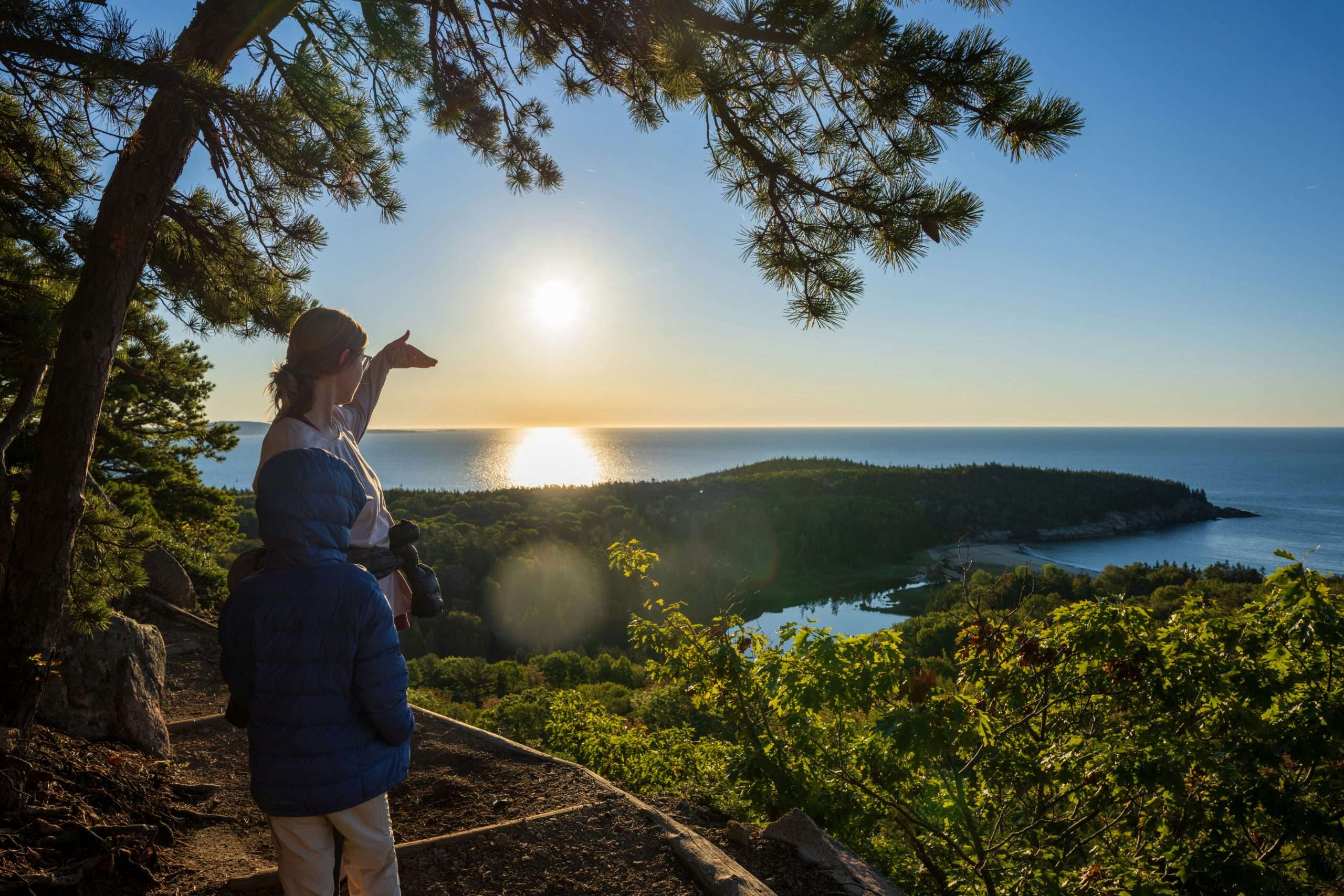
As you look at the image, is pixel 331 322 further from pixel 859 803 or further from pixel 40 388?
pixel 859 803

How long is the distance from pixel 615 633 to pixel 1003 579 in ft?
77.4

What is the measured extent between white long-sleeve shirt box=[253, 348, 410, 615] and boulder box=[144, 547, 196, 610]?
20.6 ft

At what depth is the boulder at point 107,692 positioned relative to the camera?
335cm

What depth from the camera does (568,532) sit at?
32.3m

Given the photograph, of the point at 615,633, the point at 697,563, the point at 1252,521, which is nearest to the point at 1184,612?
the point at 615,633

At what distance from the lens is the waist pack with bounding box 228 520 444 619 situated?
1883 millimetres

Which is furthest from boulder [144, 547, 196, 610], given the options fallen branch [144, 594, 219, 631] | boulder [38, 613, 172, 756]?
boulder [38, 613, 172, 756]

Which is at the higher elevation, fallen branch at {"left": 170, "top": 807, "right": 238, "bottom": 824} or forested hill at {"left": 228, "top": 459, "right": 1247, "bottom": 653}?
fallen branch at {"left": 170, "top": 807, "right": 238, "bottom": 824}

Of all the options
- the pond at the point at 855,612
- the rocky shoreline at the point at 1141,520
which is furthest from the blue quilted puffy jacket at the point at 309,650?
the rocky shoreline at the point at 1141,520

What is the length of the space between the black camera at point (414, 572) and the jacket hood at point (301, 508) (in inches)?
11.9

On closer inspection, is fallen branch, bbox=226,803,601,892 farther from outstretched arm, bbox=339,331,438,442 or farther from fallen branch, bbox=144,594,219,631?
fallen branch, bbox=144,594,219,631

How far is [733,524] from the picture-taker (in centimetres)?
4303

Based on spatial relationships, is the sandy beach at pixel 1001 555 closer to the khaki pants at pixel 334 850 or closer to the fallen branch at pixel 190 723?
the fallen branch at pixel 190 723

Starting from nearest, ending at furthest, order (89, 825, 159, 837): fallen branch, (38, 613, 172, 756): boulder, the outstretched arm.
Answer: the outstretched arm → (89, 825, 159, 837): fallen branch → (38, 613, 172, 756): boulder
